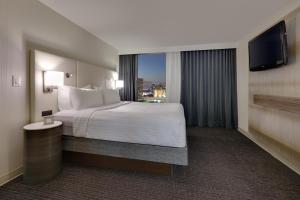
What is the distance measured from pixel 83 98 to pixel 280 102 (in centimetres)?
317

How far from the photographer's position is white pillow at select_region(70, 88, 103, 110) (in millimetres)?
2559

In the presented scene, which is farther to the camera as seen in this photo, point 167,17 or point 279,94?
point 167,17

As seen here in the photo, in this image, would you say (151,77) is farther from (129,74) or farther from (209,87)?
(209,87)

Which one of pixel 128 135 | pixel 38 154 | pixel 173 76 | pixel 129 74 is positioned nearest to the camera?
pixel 38 154

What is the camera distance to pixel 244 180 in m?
1.96

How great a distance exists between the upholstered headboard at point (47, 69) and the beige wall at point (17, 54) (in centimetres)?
8

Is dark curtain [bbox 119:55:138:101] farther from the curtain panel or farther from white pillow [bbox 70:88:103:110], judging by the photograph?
white pillow [bbox 70:88:103:110]

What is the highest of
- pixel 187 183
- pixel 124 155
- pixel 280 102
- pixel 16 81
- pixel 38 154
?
pixel 16 81

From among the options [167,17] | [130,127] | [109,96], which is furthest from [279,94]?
[109,96]

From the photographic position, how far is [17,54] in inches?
80.3

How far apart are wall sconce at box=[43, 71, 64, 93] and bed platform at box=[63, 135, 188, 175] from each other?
82cm

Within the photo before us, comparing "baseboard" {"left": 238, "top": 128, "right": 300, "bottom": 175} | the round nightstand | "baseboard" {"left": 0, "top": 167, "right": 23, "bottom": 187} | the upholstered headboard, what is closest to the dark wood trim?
the round nightstand

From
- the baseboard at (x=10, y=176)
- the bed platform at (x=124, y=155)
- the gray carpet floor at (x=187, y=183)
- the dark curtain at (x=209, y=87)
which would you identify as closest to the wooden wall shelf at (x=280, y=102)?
the gray carpet floor at (x=187, y=183)

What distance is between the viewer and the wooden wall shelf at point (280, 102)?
6.90ft
